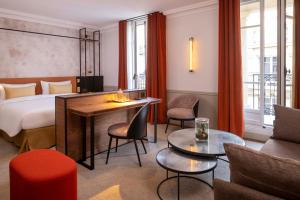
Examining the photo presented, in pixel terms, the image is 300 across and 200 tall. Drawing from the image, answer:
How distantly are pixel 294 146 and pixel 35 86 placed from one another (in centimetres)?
521

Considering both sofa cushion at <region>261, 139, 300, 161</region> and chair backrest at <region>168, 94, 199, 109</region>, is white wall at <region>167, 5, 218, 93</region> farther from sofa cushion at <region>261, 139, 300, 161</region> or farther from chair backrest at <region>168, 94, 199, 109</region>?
sofa cushion at <region>261, 139, 300, 161</region>

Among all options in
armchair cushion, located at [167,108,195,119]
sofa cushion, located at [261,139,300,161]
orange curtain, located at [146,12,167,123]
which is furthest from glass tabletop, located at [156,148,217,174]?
orange curtain, located at [146,12,167,123]

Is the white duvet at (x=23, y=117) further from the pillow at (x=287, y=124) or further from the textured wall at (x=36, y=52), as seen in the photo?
the pillow at (x=287, y=124)

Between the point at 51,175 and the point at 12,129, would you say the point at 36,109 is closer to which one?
the point at 12,129

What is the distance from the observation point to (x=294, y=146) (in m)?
2.31

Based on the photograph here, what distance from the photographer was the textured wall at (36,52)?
491 cm

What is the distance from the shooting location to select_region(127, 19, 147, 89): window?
5785 mm

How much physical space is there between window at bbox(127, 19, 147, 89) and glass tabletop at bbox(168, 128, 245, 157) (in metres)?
3.23

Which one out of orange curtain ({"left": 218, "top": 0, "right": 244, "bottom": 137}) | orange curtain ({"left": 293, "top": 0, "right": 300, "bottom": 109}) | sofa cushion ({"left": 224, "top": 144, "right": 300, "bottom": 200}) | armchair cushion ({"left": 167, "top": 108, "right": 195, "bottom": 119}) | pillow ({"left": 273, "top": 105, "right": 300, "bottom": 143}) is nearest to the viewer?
sofa cushion ({"left": 224, "top": 144, "right": 300, "bottom": 200})

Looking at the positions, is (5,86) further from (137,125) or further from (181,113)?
(181,113)

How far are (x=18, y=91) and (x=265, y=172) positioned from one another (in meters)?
4.93

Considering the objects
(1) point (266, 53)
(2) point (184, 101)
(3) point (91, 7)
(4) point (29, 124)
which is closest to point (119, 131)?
(4) point (29, 124)

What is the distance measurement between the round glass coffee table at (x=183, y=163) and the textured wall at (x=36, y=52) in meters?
4.42

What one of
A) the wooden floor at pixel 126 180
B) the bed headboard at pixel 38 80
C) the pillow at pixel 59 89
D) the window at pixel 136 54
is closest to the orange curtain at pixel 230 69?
the wooden floor at pixel 126 180
